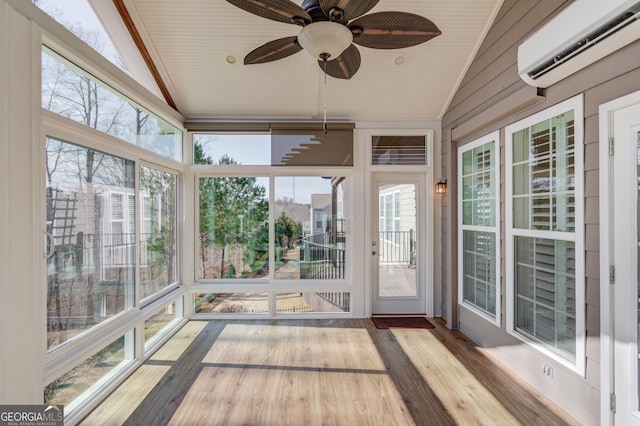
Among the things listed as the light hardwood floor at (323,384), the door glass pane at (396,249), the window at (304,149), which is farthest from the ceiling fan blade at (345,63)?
the light hardwood floor at (323,384)

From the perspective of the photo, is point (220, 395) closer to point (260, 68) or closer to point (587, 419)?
point (587, 419)

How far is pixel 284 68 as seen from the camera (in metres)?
3.42

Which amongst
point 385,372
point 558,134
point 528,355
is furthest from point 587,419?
point 558,134

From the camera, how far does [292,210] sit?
431cm

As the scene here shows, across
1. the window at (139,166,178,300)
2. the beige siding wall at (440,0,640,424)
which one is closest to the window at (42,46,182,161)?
the window at (139,166,178,300)

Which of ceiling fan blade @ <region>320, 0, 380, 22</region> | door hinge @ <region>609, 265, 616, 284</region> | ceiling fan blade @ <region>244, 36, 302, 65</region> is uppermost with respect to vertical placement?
ceiling fan blade @ <region>244, 36, 302, 65</region>

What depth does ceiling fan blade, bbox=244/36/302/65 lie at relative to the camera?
2043 millimetres

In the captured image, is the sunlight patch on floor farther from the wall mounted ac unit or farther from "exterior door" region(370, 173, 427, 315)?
the wall mounted ac unit

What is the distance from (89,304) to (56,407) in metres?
0.70

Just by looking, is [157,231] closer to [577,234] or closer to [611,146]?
[577,234]

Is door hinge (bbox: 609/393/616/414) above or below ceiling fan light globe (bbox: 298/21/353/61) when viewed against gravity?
below

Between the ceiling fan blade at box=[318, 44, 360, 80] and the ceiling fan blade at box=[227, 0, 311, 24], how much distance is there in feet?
1.41

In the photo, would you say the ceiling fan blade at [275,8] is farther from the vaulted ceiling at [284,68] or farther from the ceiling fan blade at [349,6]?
the vaulted ceiling at [284,68]

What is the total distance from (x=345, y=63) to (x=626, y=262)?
7.48 ft
